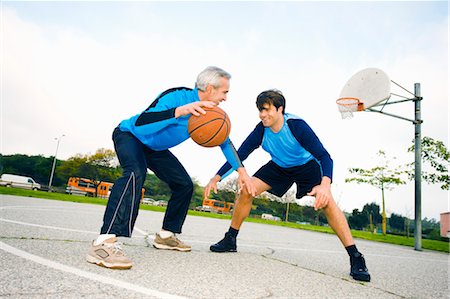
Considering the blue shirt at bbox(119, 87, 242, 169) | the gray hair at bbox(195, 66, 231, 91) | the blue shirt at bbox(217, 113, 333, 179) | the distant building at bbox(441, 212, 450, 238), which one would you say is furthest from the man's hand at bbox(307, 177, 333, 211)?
the distant building at bbox(441, 212, 450, 238)

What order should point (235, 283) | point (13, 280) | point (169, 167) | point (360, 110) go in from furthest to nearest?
point (360, 110) < point (169, 167) < point (235, 283) < point (13, 280)

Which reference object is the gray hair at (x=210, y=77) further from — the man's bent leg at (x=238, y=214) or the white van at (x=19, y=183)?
the white van at (x=19, y=183)

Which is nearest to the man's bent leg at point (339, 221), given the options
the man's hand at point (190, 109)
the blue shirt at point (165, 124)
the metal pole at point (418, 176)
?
the blue shirt at point (165, 124)

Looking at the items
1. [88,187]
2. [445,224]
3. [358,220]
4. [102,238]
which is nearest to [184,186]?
[102,238]

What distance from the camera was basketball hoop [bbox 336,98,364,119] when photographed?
37.0ft

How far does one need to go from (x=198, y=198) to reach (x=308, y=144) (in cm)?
7233

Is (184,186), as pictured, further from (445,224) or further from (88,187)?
(445,224)

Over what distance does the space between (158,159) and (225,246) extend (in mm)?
1352

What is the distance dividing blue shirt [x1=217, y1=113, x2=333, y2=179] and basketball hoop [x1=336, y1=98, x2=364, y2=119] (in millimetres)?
8581

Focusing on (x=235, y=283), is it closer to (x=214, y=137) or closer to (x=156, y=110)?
(x=214, y=137)

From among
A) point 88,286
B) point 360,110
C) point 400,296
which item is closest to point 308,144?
point 400,296

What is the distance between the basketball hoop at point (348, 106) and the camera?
11.3 m

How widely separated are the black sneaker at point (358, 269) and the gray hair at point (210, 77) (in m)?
2.26

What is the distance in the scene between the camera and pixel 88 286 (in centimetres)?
175
